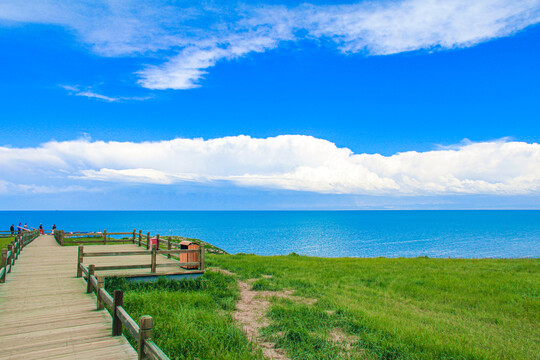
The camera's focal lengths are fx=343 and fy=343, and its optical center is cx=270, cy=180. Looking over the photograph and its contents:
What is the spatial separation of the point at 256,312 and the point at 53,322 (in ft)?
20.8

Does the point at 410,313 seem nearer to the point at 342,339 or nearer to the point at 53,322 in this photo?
the point at 342,339

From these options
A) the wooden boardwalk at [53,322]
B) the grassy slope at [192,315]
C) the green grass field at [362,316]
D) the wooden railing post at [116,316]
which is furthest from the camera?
the green grass field at [362,316]

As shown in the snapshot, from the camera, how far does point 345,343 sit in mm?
9453

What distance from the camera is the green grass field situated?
350 inches

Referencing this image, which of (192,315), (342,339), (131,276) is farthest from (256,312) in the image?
(131,276)

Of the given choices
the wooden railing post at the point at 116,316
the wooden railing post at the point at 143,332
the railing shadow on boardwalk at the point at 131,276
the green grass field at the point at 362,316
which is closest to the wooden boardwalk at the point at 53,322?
the wooden railing post at the point at 116,316

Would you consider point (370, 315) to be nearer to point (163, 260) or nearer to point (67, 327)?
point (67, 327)

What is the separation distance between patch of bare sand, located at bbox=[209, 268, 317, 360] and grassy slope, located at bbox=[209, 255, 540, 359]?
356mm

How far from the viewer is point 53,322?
29.1ft

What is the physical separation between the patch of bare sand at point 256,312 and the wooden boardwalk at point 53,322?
11.8 feet

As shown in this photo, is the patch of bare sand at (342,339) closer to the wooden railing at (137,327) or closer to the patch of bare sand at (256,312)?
the patch of bare sand at (256,312)

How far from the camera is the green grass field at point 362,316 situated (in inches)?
350

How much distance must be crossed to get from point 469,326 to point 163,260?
1473cm

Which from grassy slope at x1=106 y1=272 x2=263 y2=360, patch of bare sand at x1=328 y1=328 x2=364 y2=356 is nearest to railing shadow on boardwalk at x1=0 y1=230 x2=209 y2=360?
grassy slope at x1=106 y1=272 x2=263 y2=360
